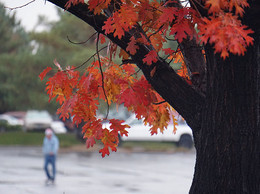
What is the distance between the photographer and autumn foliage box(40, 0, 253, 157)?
4219 mm

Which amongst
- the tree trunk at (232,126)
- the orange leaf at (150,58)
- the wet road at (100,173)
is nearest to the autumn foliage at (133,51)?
the orange leaf at (150,58)

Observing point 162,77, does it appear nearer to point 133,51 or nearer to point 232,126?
point 133,51

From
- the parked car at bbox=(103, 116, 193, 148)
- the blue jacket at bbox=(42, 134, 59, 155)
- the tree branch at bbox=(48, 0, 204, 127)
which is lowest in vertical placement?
the blue jacket at bbox=(42, 134, 59, 155)

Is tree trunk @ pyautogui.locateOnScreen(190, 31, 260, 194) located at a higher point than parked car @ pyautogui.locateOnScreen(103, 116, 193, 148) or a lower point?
lower

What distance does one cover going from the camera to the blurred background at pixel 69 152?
1568 centimetres

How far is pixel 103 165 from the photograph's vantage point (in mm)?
21781

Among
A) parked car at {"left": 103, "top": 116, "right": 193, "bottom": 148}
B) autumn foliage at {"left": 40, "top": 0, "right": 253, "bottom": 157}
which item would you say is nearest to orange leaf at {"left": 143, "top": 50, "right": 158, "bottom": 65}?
autumn foliage at {"left": 40, "top": 0, "right": 253, "bottom": 157}

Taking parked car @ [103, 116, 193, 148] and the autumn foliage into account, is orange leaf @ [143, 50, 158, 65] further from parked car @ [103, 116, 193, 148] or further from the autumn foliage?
parked car @ [103, 116, 193, 148]

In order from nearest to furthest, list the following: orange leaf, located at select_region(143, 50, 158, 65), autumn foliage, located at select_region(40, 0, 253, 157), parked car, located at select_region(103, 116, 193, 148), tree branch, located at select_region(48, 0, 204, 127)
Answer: autumn foliage, located at select_region(40, 0, 253, 157)
orange leaf, located at select_region(143, 50, 158, 65)
tree branch, located at select_region(48, 0, 204, 127)
parked car, located at select_region(103, 116, 193, 148)

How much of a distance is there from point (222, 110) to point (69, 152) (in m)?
24.0

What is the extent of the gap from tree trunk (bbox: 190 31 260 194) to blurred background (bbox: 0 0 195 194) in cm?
925

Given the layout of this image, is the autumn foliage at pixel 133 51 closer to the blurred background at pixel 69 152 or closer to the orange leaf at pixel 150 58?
the orange leaf at pixel 150 58

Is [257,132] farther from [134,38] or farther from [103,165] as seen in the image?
[103,165]

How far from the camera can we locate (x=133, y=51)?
4.95 meters
